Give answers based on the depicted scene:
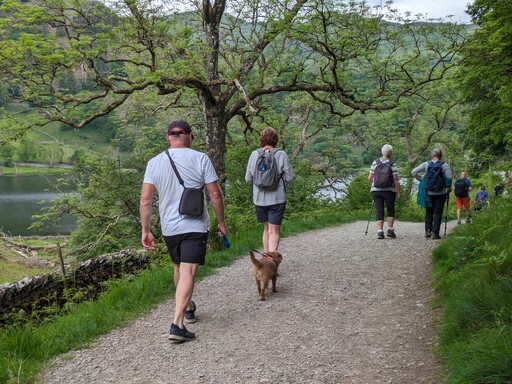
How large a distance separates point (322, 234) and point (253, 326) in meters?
7.08

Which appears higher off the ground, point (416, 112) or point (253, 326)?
point (416, 112)

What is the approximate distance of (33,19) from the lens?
41.3 feet

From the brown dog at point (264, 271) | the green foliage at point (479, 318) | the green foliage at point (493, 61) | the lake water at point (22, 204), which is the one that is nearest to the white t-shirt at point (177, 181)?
the brown dog at point (264, 271)

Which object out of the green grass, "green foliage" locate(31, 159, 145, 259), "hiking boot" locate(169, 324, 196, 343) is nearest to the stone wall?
the green grass

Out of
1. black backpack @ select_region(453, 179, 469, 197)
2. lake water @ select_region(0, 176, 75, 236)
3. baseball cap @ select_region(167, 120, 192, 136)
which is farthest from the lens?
lake water @ select_region(0, 176, 75, 236)

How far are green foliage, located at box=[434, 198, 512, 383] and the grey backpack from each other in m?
2.44

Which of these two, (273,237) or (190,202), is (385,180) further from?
(190,202)

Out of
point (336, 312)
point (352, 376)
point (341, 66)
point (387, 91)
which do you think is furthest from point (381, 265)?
point (341, 66)

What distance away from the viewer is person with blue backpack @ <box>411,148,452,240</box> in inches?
415

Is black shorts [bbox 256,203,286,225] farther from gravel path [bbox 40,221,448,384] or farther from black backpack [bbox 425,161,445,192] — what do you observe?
black backpack [bbox 425,161,445,192]

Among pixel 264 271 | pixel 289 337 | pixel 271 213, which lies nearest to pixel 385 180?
pixel 271 213

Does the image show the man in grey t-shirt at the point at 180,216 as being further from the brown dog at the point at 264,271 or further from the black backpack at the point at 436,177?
the black backpack at the point at 436,177

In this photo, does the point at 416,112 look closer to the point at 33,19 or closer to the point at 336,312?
the point at 33,19

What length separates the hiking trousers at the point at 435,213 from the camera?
10867mm
